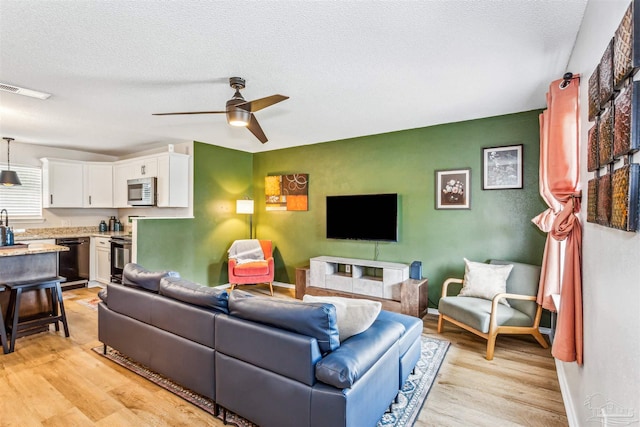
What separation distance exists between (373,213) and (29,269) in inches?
166

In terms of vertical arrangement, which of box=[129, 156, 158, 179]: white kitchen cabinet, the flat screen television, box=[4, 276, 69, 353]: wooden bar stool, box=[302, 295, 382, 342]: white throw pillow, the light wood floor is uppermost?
box=[129, 156, 158, 179]: white kitchen cabinet

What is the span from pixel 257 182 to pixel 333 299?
4.45 meters

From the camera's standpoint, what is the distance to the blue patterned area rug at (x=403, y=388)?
2.10 metres

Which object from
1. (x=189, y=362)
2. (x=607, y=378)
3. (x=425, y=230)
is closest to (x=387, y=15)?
(x=607, y=378)

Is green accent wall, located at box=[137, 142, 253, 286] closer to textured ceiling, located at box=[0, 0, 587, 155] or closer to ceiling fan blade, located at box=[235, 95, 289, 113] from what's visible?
textured ceiling, located at box=[0, 0, 587, 155]

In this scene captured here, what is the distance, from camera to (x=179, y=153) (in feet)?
17.3

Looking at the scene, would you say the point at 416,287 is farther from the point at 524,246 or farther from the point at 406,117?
the point at 406,117


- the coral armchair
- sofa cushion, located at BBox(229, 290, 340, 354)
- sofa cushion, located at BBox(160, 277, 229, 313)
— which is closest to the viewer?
sofa cushion, located at BBox(229, 290, 340, 354)

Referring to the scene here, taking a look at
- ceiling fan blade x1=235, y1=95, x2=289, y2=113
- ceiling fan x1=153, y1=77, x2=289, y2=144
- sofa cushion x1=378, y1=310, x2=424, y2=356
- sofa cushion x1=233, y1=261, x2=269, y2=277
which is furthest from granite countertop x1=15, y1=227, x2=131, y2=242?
sofa cushion x1=378, y1=310, x2=424, y2=356

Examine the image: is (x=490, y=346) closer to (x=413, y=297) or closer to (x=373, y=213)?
(x=413, y=297)

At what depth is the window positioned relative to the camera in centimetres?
532

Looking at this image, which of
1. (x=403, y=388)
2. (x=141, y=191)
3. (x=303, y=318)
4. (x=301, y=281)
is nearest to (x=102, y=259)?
(x=141, y=191)

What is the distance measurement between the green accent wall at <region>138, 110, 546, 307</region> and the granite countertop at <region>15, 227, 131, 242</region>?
139 centimetres

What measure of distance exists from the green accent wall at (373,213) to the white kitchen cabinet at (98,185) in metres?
2.04
